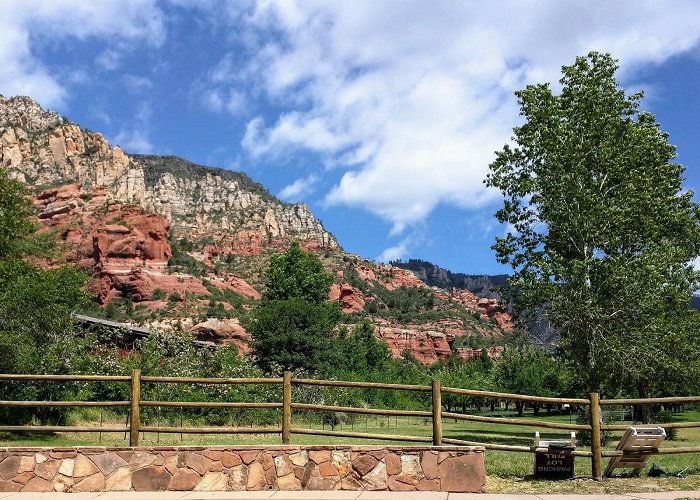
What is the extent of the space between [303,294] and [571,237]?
4005 cm

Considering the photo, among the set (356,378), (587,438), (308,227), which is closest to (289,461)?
(587,438)

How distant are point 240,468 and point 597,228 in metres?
16.2

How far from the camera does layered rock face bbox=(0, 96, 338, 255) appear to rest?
115 m

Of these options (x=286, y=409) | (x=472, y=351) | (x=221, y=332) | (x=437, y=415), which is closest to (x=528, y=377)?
(x=221, y=332)

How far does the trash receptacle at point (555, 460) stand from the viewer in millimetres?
10445

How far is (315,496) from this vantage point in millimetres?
9102

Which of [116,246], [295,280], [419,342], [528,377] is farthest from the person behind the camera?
[419,342]

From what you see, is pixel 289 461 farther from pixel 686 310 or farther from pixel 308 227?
pixel 308 227

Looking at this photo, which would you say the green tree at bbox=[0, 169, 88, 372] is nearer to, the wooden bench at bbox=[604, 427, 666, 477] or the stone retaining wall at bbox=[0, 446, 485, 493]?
the stone retaining wall at bbox=[0, 446, 485, 493]

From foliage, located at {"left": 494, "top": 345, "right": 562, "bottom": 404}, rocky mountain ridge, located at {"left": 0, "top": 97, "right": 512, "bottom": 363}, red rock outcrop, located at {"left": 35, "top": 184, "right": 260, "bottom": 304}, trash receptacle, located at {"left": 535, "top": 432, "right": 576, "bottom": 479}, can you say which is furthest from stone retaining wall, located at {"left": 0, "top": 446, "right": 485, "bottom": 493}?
red rock outcrop, located at {"left": 35, "top": 184, "right": 260, "bottom": 304}

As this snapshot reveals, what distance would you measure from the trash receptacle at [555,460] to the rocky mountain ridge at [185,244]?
51438 millimetres

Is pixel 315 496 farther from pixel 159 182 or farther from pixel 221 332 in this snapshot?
pixel 159 182

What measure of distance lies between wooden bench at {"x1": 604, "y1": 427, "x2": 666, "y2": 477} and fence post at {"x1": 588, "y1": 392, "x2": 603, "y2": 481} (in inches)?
8.7

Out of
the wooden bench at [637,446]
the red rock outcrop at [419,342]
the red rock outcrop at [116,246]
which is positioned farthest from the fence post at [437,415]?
the red rock outcrop at [419,342]
